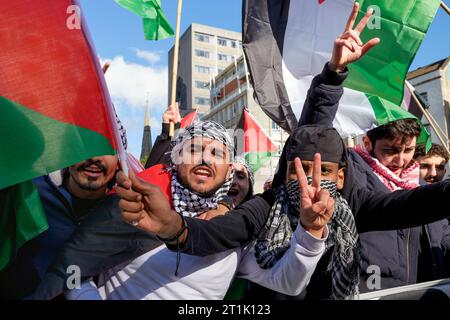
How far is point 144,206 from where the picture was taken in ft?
4.75

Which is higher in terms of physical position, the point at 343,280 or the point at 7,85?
the point at 7,85

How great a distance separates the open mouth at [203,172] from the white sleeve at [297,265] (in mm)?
548

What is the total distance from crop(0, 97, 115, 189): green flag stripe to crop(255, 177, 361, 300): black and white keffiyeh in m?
0.85

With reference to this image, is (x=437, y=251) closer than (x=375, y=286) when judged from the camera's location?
No

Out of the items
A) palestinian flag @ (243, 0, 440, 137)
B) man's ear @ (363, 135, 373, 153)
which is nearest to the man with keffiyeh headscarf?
man's ear @ (363, 135, 373, 153)

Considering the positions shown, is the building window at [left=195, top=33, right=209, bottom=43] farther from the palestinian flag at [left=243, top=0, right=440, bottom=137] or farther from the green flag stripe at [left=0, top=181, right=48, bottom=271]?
the green flag stripe at [left=0, top=181, right=48, bottom=271]

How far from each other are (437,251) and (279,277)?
116cm

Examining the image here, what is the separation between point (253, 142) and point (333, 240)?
5342 millimetres

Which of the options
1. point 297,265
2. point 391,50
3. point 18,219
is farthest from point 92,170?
point 391,50

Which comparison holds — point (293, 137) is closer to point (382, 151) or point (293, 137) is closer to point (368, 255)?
point (368, 255)

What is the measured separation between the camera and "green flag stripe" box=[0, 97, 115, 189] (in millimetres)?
1520

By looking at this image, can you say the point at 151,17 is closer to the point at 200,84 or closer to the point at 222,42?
the point at 200,84

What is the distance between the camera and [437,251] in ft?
7.47
